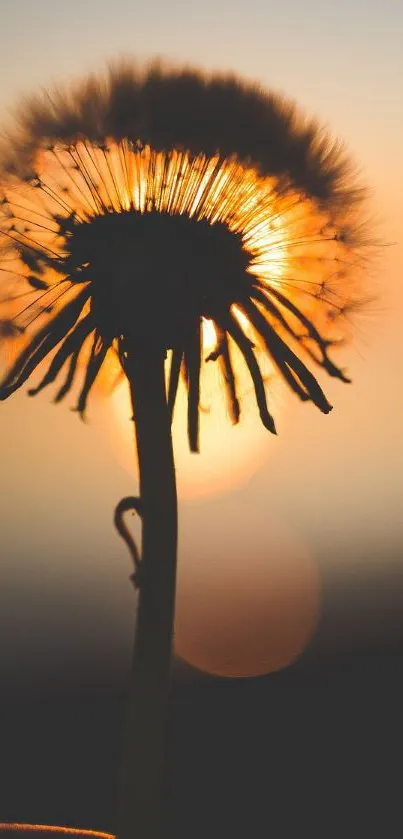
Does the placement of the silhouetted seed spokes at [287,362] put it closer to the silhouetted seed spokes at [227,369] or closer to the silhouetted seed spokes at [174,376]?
the silhouetted seed spokes at [227,369]

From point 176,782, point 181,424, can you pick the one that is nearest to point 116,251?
point 181,424

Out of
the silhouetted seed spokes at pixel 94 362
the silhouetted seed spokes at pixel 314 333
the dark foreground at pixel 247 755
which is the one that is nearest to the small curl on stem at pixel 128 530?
the silhouetted seed spokes at pixel 94 362

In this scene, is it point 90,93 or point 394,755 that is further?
point 394,755

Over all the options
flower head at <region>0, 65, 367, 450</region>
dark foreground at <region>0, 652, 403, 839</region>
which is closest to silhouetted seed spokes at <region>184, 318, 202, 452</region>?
flower head at <region>0, 65, 367, 450</region>

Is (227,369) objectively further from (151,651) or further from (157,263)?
(151,651)

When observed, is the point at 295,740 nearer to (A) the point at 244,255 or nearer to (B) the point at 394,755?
(B) the point at 394,755

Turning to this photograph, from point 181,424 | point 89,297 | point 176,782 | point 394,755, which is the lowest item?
point 176,782

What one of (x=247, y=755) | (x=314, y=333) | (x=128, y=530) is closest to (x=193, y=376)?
(x=314, y=333)
